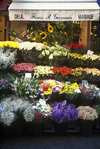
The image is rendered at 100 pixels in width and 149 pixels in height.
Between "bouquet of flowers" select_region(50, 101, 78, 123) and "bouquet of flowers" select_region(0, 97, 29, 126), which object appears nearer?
"bouquet of flowers" select_region(0, 97, 29, 126)

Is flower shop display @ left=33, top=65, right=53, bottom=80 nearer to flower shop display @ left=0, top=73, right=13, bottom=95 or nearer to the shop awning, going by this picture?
flower shop display @ left=0, top=73, right=13, bottom=95

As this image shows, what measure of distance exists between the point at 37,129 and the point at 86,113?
103cm

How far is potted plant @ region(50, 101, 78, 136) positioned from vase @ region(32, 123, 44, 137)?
0.28 metres

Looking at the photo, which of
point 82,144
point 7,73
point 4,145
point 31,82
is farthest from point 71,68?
point 4,145

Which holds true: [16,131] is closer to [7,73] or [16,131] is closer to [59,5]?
[7,73]

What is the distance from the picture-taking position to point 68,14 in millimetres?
4941

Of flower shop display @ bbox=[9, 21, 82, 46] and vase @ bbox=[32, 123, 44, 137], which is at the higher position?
flower shop display @ bbox=[9, 21, 82, 46]

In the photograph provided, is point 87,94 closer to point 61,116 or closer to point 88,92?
point 88,92

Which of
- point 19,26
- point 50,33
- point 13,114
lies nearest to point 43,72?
point 13,114

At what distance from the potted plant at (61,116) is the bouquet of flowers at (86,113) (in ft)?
0.47

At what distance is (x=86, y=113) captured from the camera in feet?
13.0

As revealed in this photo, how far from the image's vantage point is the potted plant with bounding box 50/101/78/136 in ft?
12.6

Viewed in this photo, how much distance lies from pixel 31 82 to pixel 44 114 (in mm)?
738

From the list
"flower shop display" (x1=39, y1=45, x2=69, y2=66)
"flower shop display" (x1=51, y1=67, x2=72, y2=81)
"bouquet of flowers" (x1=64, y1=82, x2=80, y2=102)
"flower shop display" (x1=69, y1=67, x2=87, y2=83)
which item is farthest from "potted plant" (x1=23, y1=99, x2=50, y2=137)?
"flower shop display" (x1=39, y1=45, x2=69, y2=66)
